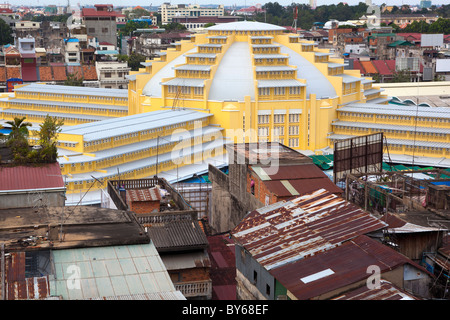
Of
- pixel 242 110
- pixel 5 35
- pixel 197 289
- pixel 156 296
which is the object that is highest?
pixel 5 35

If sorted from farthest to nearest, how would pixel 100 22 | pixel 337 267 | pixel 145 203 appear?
1. pixel 100 22
2. pixel 145 203
3. pixel 337 267

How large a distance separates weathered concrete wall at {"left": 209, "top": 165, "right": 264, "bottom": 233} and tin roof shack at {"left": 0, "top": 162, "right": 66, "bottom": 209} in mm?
9641

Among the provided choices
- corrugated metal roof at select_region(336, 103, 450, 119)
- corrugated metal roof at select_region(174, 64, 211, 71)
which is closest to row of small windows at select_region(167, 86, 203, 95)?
corrugated metal roof at select_region(174, 64, 211, 71)

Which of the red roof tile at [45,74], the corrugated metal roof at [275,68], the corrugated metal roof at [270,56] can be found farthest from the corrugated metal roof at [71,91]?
the red roof tile at [45,74]

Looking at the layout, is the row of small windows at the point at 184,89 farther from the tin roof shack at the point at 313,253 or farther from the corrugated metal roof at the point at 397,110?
the tin roof shack at the point at 313,253

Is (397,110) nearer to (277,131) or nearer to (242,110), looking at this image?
(277,131)

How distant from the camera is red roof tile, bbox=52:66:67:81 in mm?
102812

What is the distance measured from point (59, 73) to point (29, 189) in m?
78.0

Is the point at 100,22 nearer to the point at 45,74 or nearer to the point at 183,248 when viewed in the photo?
the point at 45,74

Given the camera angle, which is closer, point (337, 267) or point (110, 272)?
point (110, 272)

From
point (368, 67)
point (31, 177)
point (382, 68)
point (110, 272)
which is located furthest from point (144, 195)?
point (382, 68)

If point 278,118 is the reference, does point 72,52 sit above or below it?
above

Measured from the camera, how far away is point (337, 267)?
2081 cm

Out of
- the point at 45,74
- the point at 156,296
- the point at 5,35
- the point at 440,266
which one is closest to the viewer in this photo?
the point at 156,296
